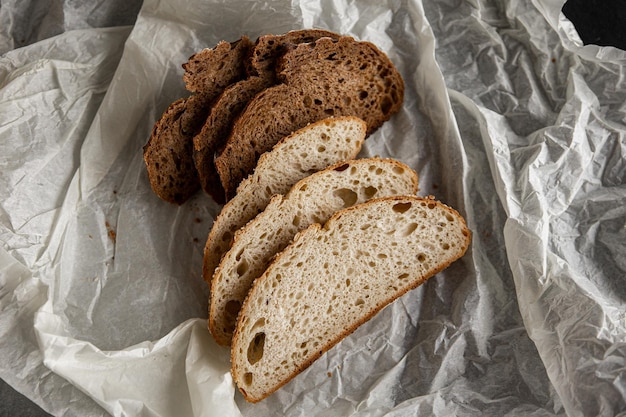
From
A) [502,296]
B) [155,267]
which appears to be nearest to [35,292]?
[155,267]

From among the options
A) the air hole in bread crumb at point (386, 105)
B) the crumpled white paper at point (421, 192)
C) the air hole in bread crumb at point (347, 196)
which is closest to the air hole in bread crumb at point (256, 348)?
the crumpled white paper at point (421, 192)

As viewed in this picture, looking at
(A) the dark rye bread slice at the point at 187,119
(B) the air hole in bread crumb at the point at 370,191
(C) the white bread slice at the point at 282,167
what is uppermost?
(A) the dark rye bread slice at the point at 187,119

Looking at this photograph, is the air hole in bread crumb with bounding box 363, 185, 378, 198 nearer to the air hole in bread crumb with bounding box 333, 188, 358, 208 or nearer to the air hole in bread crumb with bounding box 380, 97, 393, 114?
the air hole in bread crumb with bounding box 333, 188, 358, 208

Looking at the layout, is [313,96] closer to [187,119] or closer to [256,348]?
[187,119]

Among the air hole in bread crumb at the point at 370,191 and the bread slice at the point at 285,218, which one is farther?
the air hole in bread crumb at the point at 370,191

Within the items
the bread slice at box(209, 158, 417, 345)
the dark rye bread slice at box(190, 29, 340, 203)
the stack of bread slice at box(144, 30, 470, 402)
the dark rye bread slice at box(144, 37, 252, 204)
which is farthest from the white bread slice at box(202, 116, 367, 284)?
the dark rye bread slice at box(144, 37, 252, 204)

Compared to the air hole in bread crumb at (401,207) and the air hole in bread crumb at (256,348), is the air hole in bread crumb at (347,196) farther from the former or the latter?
the air hole in bread crumb at (256,348)

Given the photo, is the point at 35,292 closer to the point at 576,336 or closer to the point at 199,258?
the point at 199,258

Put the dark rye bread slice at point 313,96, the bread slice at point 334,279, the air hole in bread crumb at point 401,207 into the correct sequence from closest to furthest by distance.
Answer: the bread slice at point 334,279 → the air hole in bread crumb at point 401,207 → the dark rye bread slice at point 313,96
